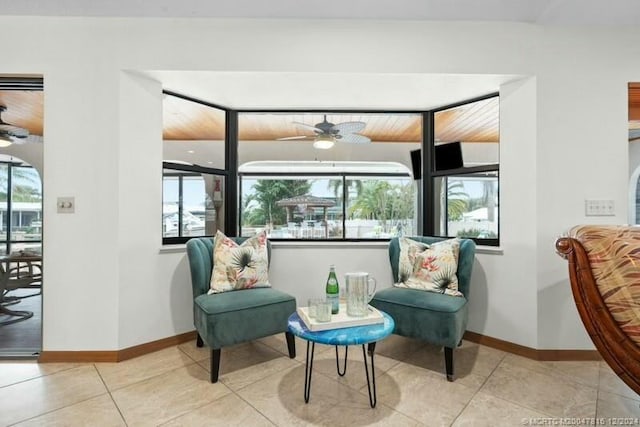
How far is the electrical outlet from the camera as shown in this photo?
2279mm

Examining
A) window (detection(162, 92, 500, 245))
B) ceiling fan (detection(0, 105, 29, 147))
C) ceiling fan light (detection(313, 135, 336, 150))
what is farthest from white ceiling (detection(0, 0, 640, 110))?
ceiling fan (detection(0, 105, 29, 147))

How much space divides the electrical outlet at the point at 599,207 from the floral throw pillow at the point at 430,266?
1.00 metres

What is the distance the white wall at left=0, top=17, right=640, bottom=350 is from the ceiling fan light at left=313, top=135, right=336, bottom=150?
77cm

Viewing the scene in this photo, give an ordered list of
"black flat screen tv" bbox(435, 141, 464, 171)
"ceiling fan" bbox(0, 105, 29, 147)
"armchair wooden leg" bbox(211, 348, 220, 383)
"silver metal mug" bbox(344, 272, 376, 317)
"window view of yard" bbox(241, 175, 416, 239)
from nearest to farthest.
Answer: "silver metal mug" bbox(344, 272, 376, 317), "armchair wooden leg" bbox(211, 348, 220, 383), "ceiling fan" bbox(0, 105, 29, 147), "black flat screen tv" bbox(435, 141, 464, 171), "window view of yard" bbox(241, 175, 416, 239)

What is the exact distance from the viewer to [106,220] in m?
2.24

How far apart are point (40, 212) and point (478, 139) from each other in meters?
3.79

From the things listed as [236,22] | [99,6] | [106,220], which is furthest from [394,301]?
[99,6]

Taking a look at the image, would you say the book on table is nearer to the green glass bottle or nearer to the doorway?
the green glass bottle

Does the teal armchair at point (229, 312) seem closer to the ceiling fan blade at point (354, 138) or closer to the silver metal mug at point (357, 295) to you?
the silver metal mug at point (357, 295)

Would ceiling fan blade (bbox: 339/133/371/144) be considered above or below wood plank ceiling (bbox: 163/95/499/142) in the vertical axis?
below

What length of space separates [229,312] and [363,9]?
2.40m

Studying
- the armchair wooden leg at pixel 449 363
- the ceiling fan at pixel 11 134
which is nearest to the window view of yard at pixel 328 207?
the armchair wooden leg at pixel 449 363

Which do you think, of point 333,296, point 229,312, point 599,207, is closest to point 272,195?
point 229,312

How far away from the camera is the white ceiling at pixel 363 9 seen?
7.00ft
